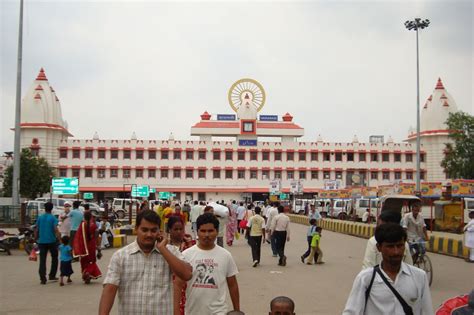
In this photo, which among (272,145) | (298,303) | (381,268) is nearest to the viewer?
(381,268)

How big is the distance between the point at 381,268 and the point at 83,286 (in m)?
8.53

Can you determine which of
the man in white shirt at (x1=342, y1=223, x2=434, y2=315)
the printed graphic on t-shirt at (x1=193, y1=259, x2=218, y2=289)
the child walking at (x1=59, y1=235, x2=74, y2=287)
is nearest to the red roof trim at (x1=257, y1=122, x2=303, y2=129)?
the child walking at (x1=59, y1=235, x2=74, y2=287)

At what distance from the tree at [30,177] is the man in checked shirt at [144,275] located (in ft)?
163

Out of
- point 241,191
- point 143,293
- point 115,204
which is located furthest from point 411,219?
point 241,191

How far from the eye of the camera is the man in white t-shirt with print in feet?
14.2

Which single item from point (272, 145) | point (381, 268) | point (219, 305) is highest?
point (272, 145)

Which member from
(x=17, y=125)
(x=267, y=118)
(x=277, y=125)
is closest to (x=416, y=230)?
(x=17, y=125)

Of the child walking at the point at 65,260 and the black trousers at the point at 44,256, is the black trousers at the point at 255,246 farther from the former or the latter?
the black trousers at the point at 44,256

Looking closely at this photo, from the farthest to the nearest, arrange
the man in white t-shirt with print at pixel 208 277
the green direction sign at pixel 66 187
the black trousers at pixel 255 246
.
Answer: the green direction sign at pixel 66 187, the black trousers at pixel 255 246, the man in white t-shirt with print at pixel 208 277

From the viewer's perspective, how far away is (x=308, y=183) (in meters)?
73.7

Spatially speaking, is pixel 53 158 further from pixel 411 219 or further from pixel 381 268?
pixel 381 268

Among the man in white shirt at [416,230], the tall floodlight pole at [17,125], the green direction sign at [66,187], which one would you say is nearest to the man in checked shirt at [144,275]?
the man in white shirt at [416,230]

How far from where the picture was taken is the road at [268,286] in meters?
8.62

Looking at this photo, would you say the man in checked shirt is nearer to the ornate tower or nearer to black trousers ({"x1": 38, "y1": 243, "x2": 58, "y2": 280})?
black trousers ({"x1": 38, "y1": 243, "x2": 58, "y2": 280})
